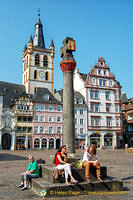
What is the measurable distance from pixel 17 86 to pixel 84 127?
20533 mm

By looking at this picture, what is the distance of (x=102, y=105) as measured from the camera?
50.1 m

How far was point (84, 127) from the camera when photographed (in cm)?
4791

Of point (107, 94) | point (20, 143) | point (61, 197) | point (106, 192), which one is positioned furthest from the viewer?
point (107, 94)

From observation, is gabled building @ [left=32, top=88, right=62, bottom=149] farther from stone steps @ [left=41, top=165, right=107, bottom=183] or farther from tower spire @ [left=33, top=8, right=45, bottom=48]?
stone steps @ [left=41, top=165, right=107, bottom=183]

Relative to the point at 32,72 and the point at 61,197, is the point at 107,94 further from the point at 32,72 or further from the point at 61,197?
the point at 61,197

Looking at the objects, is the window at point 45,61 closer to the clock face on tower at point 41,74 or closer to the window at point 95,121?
the clock face on tower at point 41,74

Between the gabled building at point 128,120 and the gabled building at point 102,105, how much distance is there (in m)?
4.22

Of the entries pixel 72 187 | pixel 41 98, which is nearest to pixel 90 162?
pixel 72 187

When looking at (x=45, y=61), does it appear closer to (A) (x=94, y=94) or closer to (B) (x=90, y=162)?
(A) (x=94, y=94)

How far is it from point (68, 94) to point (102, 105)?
39980 millimetres

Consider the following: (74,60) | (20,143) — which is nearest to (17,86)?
(20,143)

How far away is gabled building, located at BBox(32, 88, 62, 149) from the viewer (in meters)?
45.1

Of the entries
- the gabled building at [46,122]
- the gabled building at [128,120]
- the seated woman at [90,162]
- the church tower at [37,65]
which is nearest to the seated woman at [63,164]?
the seated woman at [90,162]

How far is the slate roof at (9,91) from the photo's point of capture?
47.5 m
